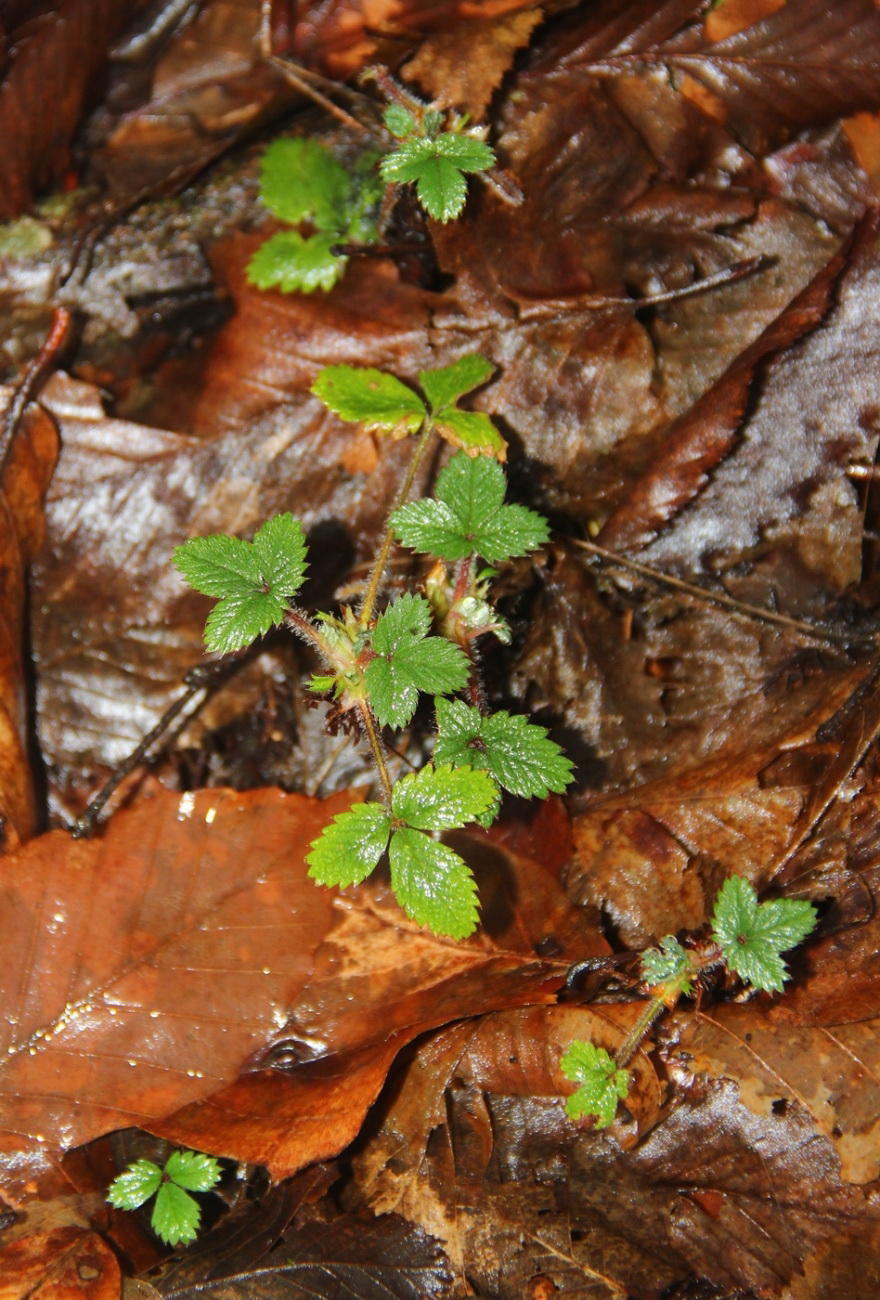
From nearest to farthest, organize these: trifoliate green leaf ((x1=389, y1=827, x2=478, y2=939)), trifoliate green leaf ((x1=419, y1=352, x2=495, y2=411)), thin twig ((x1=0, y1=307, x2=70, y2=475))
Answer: trifoliate green leaf ((x1=389, y1=827, x2=478, y2=939))
trifoliate green leaf ((x1=419, y1=352, x2=495, y2=411))
thin twig ((x1=0, y1=307, x2=70, y2=475))

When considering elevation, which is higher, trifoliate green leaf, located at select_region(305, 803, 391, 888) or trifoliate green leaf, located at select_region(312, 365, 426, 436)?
trifoliate green leaf, located at select_region(312, 365, 426, 436)

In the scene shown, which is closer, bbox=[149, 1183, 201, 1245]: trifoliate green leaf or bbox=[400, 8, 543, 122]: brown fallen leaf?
bbox=[149, 1183, 201, 1245]: trifoliate green leaf

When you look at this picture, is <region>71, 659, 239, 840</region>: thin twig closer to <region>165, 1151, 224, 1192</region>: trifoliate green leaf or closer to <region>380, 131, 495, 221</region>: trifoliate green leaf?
<region>165, 1151, 224, 1192</region>: trifoliate green leaf

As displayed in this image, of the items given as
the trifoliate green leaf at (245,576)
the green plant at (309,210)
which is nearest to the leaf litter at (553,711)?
the green plant at (309,210)

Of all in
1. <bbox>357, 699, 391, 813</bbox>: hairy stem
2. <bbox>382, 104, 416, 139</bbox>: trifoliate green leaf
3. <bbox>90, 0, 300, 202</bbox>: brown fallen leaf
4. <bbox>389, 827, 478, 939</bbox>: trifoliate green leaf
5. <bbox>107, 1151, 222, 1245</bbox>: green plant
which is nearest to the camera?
<bbox>389, 827, 478, 939</bbox>: trifoliate green leaf

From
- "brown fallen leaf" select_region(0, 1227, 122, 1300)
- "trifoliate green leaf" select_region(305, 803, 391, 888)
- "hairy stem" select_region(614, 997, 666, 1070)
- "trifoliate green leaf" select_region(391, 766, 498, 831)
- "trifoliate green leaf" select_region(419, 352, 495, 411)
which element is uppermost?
"trifoliate green leaf" select_region(419, 352, 495, 411)

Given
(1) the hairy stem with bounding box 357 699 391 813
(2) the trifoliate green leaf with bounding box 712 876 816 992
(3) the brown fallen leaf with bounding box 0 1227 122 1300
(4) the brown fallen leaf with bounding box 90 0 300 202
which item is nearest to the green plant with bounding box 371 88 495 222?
(4) the brown fallen leaf with bounding box 90 0 300 202

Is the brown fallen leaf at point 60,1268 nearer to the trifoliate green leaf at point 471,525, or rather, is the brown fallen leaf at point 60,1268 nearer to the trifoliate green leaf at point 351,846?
the trifoliate green leaf at point 351,846
